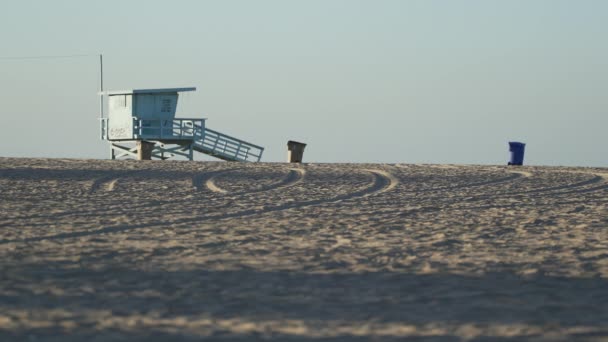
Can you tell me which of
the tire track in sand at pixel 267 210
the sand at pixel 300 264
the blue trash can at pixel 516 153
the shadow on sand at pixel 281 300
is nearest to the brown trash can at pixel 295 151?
the blue trash can at pixel 516 153

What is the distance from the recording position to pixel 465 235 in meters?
10.1

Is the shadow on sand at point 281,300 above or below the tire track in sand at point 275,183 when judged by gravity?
above

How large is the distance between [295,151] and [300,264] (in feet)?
69.8

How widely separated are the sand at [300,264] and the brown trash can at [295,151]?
1262cm

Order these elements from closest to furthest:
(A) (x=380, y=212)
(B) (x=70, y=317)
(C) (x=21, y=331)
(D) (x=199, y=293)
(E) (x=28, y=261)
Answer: (C) (x=21, y=331) < (B) (x=70, y=317) < (D) (x=199, y=293) < (E) (x=28, y=261) < (A) (x=380, y=212)

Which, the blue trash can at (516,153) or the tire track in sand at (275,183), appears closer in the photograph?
the tire track in sand at (275,183)

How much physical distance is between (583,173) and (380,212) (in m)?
10.6

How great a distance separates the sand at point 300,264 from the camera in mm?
5699

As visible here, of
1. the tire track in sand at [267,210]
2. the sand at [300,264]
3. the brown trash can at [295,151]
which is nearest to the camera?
the sand at [300,264]

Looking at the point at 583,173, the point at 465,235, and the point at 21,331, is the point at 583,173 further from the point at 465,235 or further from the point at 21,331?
the point at 21,331

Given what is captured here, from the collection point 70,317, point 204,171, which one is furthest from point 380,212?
point 204,171

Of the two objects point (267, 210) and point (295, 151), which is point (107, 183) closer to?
point (267, 210)

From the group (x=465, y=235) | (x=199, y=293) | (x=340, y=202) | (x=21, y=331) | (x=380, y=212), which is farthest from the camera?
(x=340, y=202)

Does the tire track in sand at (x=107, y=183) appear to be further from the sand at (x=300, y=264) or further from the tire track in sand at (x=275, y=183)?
the tire track in sand at (x=275, y=183)
